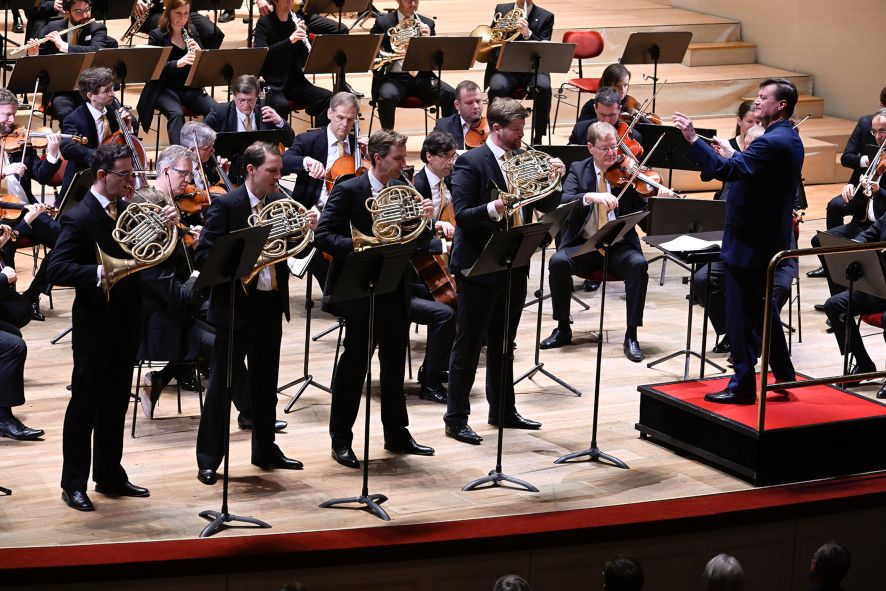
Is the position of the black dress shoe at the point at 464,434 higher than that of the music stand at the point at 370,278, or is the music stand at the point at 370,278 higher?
the music stand at the point at 370,278

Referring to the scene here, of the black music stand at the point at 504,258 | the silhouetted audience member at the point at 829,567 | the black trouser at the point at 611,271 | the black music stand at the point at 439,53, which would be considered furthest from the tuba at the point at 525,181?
the black music stand at the point at 439,53

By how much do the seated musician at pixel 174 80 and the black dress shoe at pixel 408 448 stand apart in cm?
367

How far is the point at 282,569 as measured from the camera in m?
4.47

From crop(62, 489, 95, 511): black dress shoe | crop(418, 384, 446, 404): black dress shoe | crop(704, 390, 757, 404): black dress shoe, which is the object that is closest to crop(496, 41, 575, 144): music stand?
crop(418, 384, 446, 404): black dress shoe

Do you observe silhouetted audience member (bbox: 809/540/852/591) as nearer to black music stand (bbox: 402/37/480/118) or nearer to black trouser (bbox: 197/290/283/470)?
black trouser (bbox: 197/290/283/470)

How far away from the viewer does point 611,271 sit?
7203 millimetres

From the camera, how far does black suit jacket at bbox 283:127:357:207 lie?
23.0 ft

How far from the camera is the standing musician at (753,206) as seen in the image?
17.3ft

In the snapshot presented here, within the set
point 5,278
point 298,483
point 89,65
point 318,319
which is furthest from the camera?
point 89,65

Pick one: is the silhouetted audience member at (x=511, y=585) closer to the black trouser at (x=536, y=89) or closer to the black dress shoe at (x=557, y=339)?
the black dress shoe at (x=557, y=339)

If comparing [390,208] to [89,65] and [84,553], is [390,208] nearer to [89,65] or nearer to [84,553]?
[84,553]

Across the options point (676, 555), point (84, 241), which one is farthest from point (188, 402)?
point (676, 555)

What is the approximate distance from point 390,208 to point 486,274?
559mm

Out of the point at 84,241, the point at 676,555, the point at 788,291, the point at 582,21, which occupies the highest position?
the point at 582,21
